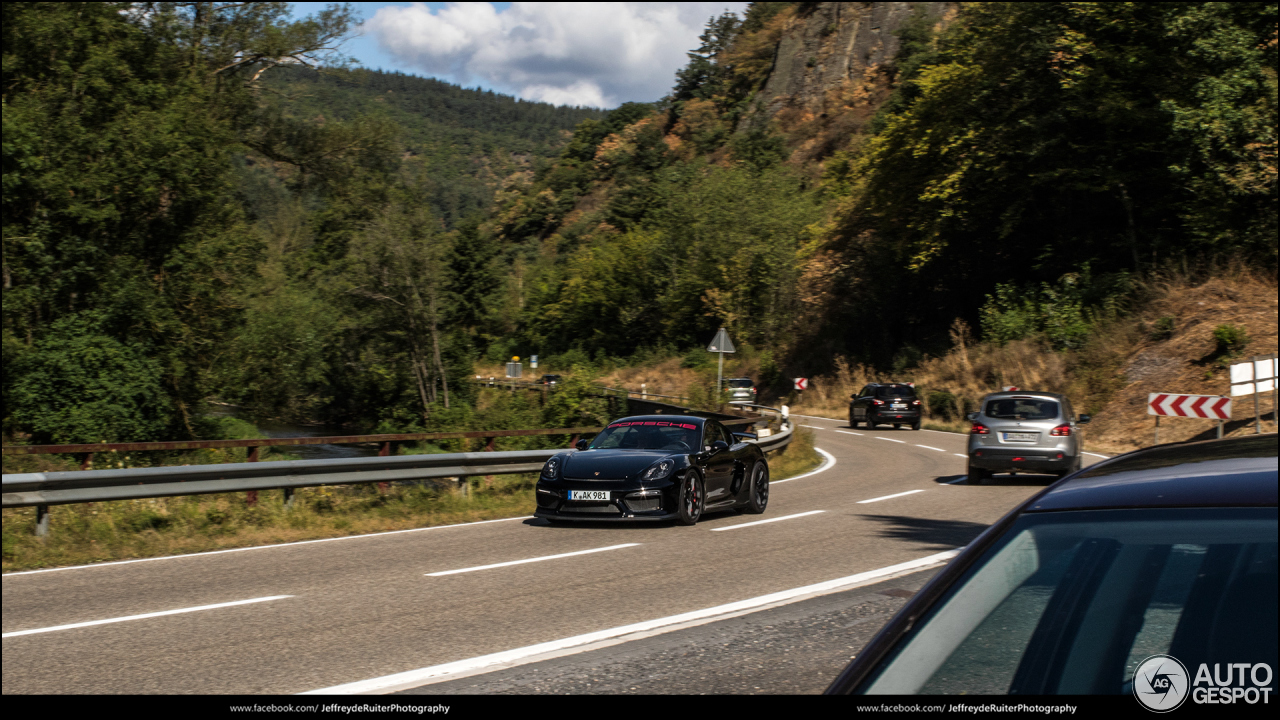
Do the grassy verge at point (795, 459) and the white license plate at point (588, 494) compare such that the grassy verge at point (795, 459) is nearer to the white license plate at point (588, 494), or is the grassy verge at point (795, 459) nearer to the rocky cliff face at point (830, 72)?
the white license plate at point (588, 494)

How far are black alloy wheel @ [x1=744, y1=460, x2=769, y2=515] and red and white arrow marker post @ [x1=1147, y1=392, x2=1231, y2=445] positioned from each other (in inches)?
418

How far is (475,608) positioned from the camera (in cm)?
718

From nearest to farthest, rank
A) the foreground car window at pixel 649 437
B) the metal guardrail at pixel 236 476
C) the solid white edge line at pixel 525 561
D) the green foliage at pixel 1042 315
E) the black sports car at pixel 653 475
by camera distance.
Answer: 1. the solid white edge line at pixel 525 561
2. the metal guardrail at pixel 236 476
3. the black sports car at pixel 653 475
4. the foreground car window at pixel 649 437
5. the green foliage at pixel 1042 315

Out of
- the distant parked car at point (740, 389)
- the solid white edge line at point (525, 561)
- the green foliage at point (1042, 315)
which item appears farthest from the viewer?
the distant parked car at point (740, 389)

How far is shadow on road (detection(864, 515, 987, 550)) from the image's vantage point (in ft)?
35.2

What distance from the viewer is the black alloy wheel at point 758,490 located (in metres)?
13.3

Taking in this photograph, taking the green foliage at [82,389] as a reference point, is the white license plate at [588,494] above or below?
below

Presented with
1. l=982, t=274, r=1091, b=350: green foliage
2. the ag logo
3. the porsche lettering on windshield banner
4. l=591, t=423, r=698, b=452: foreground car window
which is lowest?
l=591, t=423, r=698, b=452: foreground car window

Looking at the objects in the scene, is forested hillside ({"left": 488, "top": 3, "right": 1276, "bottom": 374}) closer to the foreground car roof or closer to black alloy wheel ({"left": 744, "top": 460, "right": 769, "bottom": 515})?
black alloy wheel ({"left": 744, "top": 460, "right": 769, "bottom": 515})

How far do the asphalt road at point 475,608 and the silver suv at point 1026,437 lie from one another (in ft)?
17.3

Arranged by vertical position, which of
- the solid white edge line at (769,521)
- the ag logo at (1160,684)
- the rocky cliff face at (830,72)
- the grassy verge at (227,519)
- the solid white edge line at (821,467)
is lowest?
the solid white edge line at (821,467)

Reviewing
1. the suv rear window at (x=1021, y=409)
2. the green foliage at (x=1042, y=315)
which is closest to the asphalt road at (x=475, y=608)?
the suv rear window at (x=1021, y=409)

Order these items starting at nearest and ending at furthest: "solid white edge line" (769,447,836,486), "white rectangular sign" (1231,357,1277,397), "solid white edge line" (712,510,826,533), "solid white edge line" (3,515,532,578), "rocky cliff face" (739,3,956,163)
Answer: "solid white edge line" (3,515,532,578) → "solid white edge line" (712,510,826,533) → "solid white edge line" (769,447,836,486) → "white rectangular sign" (1231,357,1277,397) → "rocky cliff face" (739,3,956,163)

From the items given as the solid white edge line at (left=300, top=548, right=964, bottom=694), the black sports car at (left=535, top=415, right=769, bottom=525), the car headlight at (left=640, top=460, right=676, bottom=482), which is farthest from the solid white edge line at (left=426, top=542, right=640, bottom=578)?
the solid white edge line at (left=300, top=548, right=964, bottom=694)
